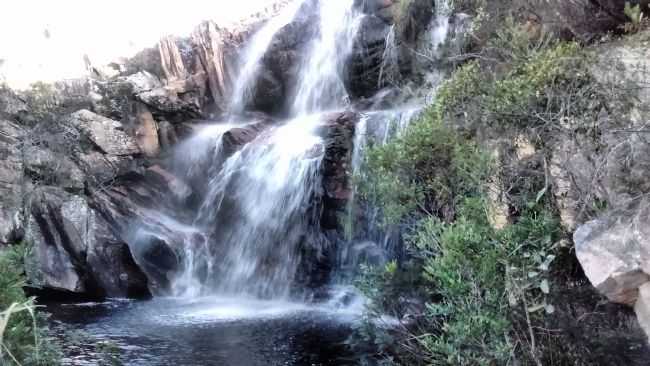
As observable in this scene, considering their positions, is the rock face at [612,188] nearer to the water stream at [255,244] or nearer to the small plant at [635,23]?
the small plant at [635,23]

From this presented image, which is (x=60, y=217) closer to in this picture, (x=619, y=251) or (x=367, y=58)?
(x=367, y=58)

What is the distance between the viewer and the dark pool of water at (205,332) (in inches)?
389

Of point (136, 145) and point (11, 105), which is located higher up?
point (11, 105)

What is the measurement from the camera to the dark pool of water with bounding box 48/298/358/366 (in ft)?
32.4

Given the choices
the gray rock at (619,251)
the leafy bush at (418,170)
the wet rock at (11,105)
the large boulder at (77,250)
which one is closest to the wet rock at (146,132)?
the wet rock at (11,105)

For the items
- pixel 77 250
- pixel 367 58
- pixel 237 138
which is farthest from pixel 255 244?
pixel 367 58

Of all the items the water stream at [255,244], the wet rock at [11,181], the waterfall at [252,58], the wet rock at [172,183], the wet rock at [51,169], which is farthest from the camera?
the waterfall at [252,58]

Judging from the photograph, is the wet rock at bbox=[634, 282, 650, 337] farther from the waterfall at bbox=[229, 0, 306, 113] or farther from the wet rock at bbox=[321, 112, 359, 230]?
the waterfall at bbox=[229, 0, 306, 113]

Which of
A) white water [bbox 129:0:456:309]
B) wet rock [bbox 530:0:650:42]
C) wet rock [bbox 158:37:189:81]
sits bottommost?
white water [bbox 129:0:456:309]

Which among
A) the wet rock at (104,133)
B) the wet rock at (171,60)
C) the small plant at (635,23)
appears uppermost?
the wet rock at (171,60)

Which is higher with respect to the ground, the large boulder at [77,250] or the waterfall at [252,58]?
the waterfall at [252,58]

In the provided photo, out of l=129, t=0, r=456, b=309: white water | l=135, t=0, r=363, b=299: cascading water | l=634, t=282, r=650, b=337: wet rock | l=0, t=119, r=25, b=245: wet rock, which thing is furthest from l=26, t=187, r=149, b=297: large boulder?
l=634, t=282, r=650, b=337: wet rock

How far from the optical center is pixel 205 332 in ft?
37.9

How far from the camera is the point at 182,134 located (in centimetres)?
2100
